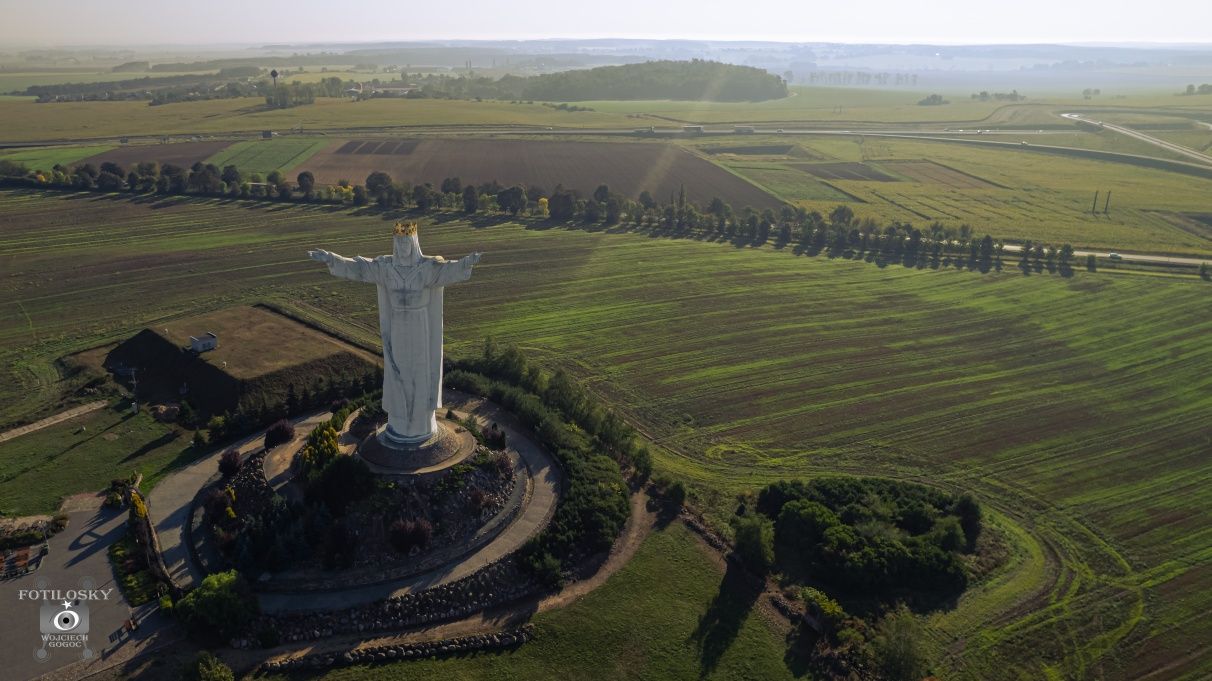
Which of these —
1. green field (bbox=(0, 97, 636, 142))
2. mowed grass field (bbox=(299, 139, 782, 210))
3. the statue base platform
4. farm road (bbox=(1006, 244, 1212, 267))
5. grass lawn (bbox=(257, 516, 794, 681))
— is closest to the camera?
grass lawn (bbox=(257, 516, 794, 681))

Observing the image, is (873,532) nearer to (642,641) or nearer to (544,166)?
(642,641)

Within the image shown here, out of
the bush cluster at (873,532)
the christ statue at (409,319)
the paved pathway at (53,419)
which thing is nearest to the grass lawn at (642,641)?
the bush cluster at (873,532)

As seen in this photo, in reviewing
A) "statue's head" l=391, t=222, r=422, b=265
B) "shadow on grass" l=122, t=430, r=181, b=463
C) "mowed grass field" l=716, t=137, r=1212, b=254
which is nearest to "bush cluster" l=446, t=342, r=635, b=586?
"statue's head" l=391, t=222, r=422, b=265

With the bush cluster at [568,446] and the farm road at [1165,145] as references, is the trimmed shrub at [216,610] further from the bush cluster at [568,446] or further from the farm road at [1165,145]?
the farm road at [1165,145]

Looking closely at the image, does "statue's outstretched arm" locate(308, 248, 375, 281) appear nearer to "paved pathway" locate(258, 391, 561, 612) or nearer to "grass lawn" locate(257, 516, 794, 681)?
"paved pathway" locate(258, 391, 561, 612)

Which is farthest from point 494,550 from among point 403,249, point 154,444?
point 154,444
